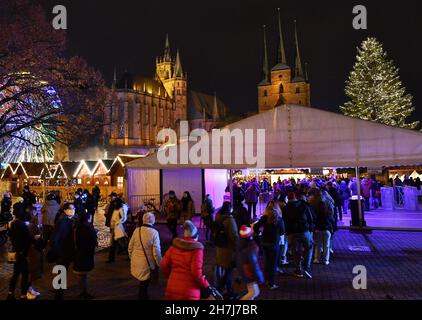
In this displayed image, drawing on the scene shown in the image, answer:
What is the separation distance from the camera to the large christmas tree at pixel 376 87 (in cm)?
3556

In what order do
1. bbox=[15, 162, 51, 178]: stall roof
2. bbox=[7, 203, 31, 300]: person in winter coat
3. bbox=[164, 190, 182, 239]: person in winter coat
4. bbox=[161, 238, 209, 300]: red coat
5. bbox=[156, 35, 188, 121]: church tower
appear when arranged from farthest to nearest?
bbox=[156, 35, 188, 121]: church tower, bbox=[15, 162, 51, 178]: stall roof, bbox=[164, 190, 182, 239]: person in winter coat, bbox=[7, 203, 31, 300]: person in winter coat, bbox=[161, 238, 209, 300]: red coat

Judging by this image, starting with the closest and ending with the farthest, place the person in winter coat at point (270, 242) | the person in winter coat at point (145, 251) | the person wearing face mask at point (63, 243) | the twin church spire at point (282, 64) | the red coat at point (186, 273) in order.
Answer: the red coat at point (186, 273)
the person in winter coat at point (145, 251)
the person wearing face mask at point (63, 243)
the person in winter coat at point (270, 242)
the twin church spire at point (282, 64)

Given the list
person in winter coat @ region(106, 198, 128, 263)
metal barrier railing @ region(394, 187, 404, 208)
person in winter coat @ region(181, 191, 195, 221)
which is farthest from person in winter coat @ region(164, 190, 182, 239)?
metal barrier railing @ region(394, 187, 404, 208)

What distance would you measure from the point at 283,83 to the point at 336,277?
88.7 metres

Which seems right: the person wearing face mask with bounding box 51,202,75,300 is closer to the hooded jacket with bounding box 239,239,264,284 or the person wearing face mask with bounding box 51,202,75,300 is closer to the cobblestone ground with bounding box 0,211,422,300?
the cobblestone ground with bounding box 0,211,422,300

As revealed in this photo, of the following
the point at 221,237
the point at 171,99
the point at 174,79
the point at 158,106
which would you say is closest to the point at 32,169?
the point at 221,237

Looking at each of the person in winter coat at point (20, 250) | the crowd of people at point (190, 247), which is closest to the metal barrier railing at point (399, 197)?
the crowd of people at point (190, 247)

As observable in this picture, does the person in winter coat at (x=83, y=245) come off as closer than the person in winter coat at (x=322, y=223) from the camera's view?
Yes

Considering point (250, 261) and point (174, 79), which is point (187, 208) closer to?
point (250, 261)

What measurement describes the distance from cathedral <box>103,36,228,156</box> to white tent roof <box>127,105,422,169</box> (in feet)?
229

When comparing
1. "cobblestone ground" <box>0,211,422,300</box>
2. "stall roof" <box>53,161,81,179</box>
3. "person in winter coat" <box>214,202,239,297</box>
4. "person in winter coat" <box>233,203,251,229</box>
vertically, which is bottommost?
"cobblestone ground" <box>0,211,422,300</box>

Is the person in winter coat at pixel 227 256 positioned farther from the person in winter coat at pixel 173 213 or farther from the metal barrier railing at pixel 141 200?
the metal barrier railing at pixel 141 200

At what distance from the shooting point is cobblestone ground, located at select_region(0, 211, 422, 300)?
7.06 m
